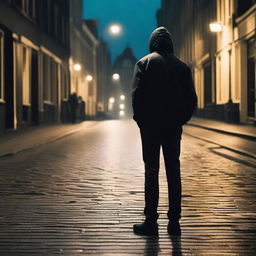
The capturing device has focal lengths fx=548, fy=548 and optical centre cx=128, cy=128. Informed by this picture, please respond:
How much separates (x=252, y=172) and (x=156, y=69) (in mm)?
5112

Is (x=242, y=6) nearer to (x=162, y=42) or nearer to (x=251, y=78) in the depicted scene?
(x=251, y=78)

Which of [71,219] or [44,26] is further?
[44,26]

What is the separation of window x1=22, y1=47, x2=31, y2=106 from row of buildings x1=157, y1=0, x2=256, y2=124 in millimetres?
9043

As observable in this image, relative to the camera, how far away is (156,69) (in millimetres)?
4602

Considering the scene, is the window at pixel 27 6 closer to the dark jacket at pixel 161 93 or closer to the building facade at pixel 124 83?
the dark jacket at pixel 161 93

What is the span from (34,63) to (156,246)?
22643 millimetres

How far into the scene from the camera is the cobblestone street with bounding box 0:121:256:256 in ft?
14.2

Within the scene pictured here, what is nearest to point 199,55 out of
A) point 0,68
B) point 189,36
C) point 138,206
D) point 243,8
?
point 189,36

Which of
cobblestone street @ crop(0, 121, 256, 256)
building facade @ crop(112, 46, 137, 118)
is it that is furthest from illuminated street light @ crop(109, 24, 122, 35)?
building facade @ crop(112, 46, 137, 118)

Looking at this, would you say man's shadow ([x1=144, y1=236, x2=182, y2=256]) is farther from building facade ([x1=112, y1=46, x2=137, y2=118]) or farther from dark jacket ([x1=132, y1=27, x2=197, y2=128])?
building facade ([x1=112, y1=46, x2=137, y2=118])

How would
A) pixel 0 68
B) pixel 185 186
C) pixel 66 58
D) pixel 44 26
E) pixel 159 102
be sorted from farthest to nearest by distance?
pixel 66 58 < pixel 44 26 < pixel 0 68 < pixel 185 186 < pixel 159 102

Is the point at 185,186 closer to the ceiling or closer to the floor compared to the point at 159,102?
closer to the floor

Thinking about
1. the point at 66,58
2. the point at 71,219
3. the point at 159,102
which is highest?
the point at 66,58

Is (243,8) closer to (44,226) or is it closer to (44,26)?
(44,26)
